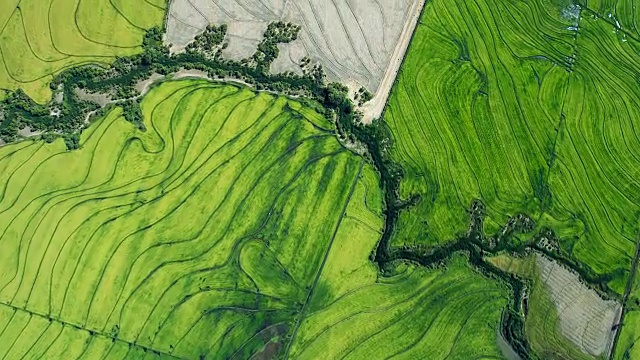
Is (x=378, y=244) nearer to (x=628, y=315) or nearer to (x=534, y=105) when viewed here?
(x=534, y=105)

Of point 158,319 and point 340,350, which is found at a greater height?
point 340,350

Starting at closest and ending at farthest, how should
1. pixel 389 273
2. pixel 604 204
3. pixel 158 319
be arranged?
pixel 158 319, pixel 389 273, pixel 604 204

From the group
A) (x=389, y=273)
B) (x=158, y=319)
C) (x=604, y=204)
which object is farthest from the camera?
(x=604, y=204)

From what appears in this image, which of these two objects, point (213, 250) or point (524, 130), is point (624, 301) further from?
point (213, 250)

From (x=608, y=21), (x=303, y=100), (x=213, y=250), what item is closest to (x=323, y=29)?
(x=303, y=100)

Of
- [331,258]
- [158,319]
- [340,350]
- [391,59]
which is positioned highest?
[391,59]

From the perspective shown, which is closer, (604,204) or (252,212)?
(252,212)

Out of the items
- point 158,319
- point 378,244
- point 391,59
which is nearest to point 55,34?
point 158,319

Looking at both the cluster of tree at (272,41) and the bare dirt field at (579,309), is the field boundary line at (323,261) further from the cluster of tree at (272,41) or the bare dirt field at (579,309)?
the bare dirt field at (579,309)

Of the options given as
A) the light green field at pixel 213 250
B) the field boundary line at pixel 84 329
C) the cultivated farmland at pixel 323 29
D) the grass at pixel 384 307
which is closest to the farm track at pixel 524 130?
the cultivated farmland at pixel 323 29
